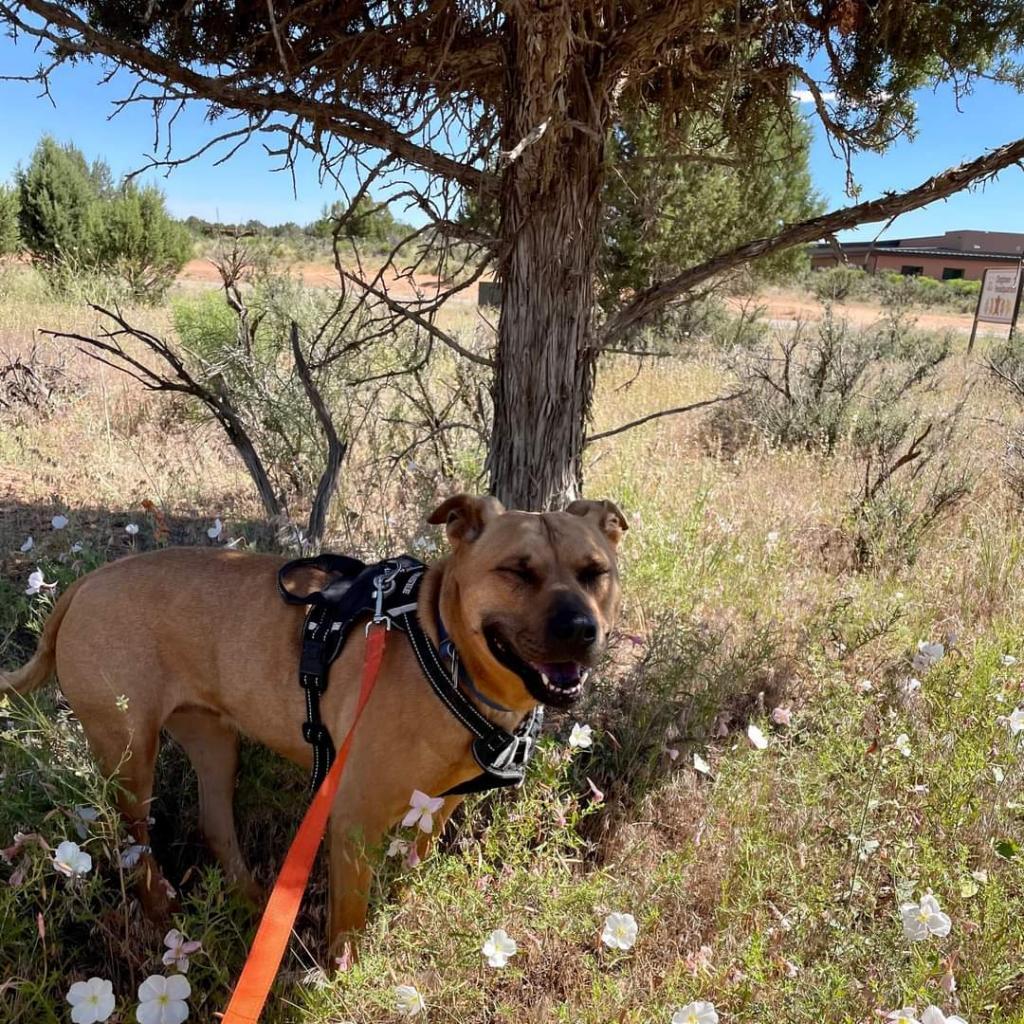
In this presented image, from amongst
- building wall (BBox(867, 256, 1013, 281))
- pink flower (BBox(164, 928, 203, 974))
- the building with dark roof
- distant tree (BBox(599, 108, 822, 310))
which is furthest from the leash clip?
building wall (BBox(867, 256, 1013, 281))

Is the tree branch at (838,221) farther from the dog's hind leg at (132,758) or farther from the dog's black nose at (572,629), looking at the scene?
the dog's hind leg at (132,758)

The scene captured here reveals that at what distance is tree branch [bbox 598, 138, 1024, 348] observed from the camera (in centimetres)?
344

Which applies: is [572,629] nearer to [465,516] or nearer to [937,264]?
[465,516]

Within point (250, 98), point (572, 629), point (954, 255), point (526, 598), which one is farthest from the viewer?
point (954, 255)

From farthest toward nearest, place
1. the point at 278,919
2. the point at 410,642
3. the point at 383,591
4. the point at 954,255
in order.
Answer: the point at 954,255
the point at 383,591
the point at 410,642
the point at 278,919

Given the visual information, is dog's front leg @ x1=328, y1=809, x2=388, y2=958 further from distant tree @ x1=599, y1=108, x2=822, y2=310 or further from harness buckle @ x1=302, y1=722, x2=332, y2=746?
distant tree @ x1=599, y1=108, x2=822, y2=310

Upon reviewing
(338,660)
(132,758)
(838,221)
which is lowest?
(132,758)

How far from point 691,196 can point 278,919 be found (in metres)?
16.7

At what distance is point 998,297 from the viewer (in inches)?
612

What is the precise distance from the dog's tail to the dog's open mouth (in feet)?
5.09

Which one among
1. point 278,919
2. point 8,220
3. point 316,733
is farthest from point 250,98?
point 8,220

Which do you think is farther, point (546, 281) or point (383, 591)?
point (546, 281)

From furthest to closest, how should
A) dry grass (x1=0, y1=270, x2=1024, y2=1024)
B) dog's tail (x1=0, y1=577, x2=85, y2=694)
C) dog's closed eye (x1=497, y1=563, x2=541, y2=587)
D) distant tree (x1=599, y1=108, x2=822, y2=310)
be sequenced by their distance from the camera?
1. distant tree (x1=599, y1=108, x2=822, y2=310)
2. dog's tail (x1=0, y1=577, x2=85, y2=694)
3. dog's closed eye (x1=497, y1=563, x2=541, y2=587)
4. dry grass (x1=0, y1=270, x2=1024, y2=1024)

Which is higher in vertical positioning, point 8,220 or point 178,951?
point 8,220
